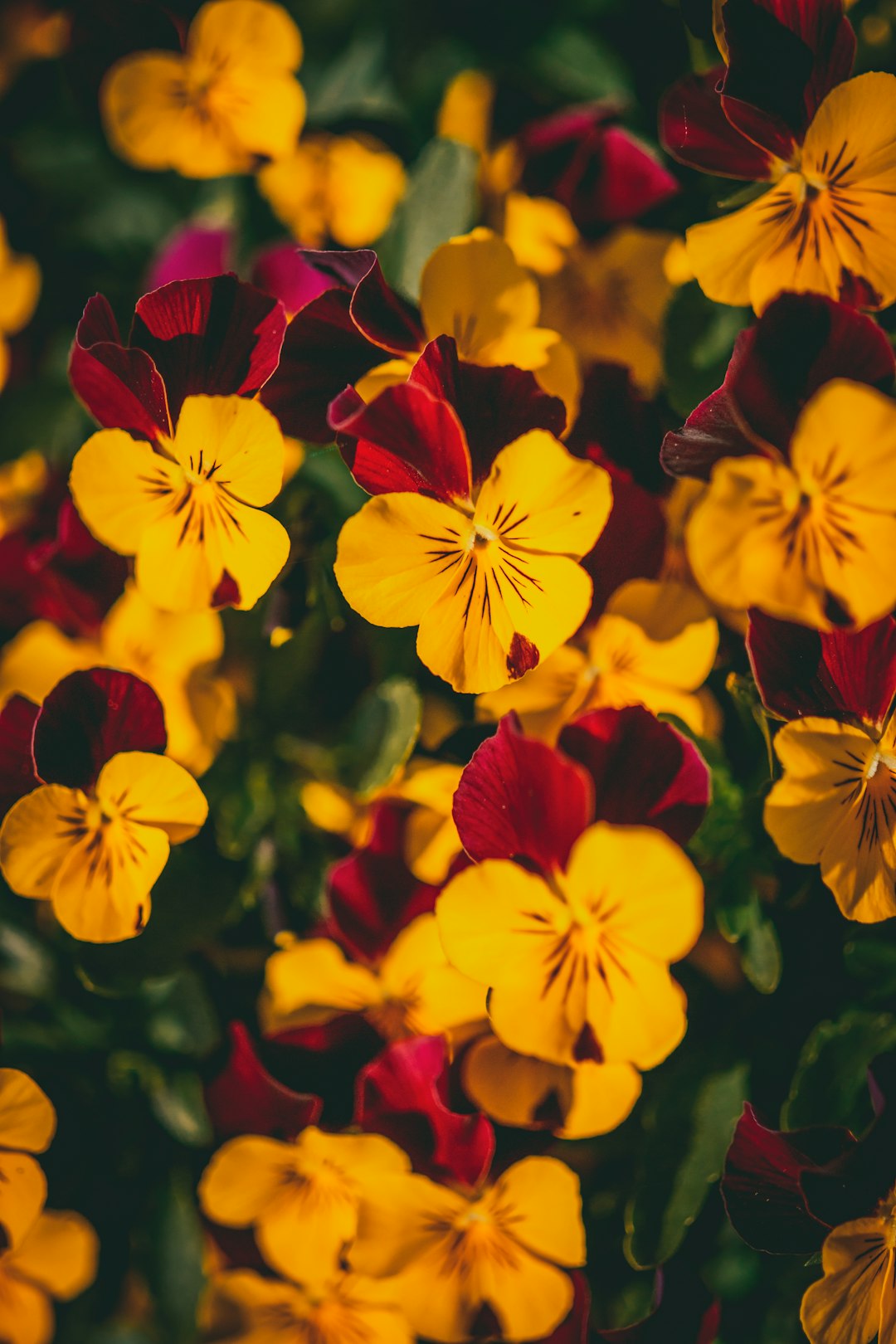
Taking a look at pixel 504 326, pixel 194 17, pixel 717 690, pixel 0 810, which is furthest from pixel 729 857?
pixel 194 17

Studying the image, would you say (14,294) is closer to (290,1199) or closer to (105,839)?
(105,839)

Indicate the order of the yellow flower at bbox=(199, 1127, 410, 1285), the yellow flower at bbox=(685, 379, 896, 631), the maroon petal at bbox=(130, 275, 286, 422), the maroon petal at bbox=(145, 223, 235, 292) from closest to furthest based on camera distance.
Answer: the yellow flower at bbox=(685, 379, 896, 631) → the maroon petal at bbox=(130, 275, 286, 422) → the yellow flower at bbox=(199, 1127, 410, 1285) → the maroon petal at bbox=(145, 223, 235, 292)

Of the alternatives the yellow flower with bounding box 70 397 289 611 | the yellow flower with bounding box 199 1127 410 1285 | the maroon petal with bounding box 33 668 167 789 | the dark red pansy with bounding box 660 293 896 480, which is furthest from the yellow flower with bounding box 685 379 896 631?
the yellow flower with bounding box 199 1127 410 1285

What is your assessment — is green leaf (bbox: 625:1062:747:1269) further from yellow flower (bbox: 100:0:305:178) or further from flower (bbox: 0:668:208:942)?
yellow flower (bbox: 100:0:305:178)

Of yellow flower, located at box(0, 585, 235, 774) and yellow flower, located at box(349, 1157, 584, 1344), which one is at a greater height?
yellow flower, located at box(0, 585, 235, 774)

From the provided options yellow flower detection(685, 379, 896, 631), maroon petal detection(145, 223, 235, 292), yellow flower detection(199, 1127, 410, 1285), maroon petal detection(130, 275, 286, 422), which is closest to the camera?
yellow flower detection(685, 379, 896, 631)

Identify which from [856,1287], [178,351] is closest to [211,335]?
[178,351]

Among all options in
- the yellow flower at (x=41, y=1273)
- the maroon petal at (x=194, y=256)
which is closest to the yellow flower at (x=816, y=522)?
the maroon petal at (x=194, y=256)
